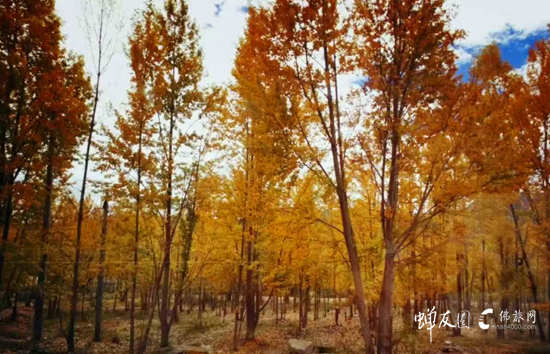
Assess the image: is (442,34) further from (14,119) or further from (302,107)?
(14,119)

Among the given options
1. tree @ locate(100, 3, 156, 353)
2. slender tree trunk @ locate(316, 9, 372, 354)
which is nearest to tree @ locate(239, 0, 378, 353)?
slender tree trunk @ locate(316, 9, 372, 354)

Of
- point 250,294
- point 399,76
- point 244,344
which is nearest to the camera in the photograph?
point 399,76

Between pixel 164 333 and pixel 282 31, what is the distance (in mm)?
9379

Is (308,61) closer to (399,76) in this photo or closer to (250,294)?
(399,76)

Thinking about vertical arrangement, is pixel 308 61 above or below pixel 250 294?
above

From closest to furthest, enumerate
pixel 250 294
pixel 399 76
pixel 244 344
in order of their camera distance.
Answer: pixel 399 76, pixel 244 344, pixel 250 294

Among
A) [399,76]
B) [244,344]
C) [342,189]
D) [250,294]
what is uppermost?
[399,76]

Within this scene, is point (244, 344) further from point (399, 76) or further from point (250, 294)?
point (399, 76)

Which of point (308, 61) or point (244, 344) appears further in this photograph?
point (244, 344)

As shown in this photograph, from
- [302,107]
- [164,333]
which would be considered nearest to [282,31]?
[302,107]

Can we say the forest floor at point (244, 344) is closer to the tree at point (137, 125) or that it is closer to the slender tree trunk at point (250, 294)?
the slender tree trunk at point (250, 294)

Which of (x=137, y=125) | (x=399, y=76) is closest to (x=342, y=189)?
(x=399, y=76)

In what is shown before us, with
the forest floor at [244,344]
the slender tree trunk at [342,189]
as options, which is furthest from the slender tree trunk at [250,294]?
the slender tree trunk at [342,189]

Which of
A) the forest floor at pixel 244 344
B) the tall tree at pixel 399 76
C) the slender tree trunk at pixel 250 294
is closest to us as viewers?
the tall tree at pixel 399 76
